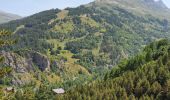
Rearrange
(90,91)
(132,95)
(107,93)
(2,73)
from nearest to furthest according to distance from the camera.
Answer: (2,73)
(132,95)
(107,93)
(90,91)

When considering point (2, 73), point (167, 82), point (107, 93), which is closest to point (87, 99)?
point (107, 93)

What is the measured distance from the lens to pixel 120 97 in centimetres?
15262

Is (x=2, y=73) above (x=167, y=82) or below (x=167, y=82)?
above

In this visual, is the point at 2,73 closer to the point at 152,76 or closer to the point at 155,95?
the point at 155,95

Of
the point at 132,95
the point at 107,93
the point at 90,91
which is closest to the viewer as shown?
the point at 132,95

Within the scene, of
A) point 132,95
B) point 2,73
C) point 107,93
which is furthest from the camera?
point 107,93

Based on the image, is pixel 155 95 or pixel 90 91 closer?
pixel 155 95

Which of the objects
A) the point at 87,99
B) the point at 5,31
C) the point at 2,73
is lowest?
the point at 87,99

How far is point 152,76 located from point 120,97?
795 inches

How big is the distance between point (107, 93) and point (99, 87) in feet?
54.9

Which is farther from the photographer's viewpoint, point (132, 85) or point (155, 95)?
point (132, 85)

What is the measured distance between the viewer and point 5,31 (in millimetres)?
37031

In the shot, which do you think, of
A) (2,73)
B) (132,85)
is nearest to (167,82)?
(132,85)

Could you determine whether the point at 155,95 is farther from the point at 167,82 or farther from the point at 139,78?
the point at 139,78
